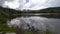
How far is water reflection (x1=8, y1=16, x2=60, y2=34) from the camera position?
89 cm

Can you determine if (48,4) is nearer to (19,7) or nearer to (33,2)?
(33,2)

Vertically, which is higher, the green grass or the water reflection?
the water reflection

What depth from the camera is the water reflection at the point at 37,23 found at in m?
0.89

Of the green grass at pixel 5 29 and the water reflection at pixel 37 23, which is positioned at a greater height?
the water reflection at pixel 37 23

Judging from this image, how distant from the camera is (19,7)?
92cm

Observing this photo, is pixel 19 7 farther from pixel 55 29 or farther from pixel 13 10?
pixel 55 29

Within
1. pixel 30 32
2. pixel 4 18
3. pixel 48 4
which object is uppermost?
pixel 48 4

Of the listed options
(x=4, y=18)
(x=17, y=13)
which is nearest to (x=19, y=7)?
(x=17, y=13)

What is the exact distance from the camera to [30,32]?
3.01 ft

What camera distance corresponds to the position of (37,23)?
919 millimetres

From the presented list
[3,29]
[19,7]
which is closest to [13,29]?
[3,29]

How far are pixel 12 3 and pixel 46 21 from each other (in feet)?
1.08

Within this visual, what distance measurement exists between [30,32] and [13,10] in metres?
0.24

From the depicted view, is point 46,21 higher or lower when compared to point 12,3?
lower
